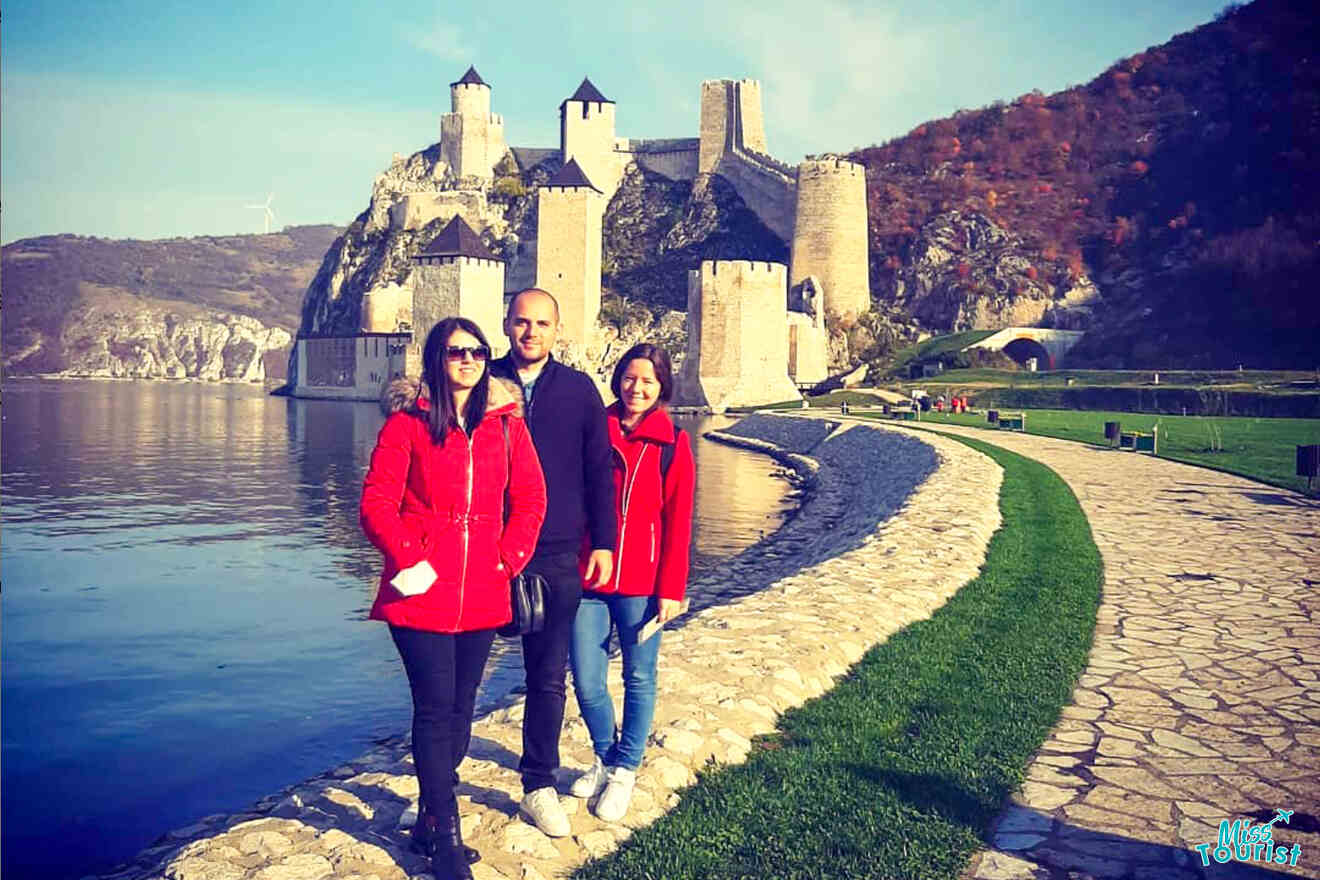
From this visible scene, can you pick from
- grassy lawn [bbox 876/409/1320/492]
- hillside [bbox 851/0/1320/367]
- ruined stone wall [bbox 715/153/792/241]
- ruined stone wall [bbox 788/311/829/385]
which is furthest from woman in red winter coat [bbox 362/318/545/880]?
ruined stone wall [bbox 715/153/792/241]

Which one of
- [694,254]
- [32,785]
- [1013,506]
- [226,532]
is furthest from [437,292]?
[32,785]

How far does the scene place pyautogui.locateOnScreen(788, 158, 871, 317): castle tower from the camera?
179 feet

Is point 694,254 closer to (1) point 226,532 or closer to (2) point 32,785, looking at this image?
(1) point 226,532

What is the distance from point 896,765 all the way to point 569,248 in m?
55.0

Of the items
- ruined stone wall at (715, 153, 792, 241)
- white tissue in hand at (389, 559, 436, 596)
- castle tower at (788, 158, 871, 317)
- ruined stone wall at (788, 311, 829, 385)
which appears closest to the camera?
white tissue in hand at (389, 559, 436, 596)

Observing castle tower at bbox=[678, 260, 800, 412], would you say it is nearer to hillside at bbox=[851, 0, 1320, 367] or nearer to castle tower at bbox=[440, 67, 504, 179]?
hillside at bbox=[851, 0, 1320, 367]

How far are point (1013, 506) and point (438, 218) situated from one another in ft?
187

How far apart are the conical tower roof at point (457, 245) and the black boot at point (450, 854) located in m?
51.4

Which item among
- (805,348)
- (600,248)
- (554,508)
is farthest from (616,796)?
(600,248)

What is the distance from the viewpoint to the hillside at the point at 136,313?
138250 mm

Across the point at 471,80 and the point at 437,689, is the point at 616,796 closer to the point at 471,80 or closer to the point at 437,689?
the point at 437,689

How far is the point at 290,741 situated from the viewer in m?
7.14

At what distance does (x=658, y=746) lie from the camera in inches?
178

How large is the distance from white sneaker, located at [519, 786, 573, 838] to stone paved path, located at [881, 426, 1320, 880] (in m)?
1.44
